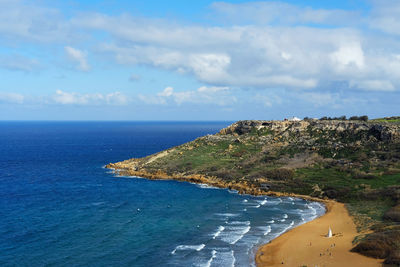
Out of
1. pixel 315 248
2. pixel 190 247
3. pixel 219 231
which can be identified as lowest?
pixel 190 247

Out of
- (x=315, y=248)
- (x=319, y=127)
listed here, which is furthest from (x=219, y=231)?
(x=319, y=127)

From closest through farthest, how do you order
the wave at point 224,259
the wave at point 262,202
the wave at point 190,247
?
the wave at point 224,259
the wave at point 190,247
the wave at point 262,202

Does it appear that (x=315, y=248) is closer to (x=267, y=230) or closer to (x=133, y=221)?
(x=267, y=230)

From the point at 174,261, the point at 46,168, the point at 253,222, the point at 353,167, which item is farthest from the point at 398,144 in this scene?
the point at 46,168

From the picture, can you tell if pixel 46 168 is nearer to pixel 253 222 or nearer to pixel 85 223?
pixel 85 223

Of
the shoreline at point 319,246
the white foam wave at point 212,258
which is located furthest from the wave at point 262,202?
the white foam wave at point 212,258

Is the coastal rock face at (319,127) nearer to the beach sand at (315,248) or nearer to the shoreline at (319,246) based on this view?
the shoreline at (319,246)
